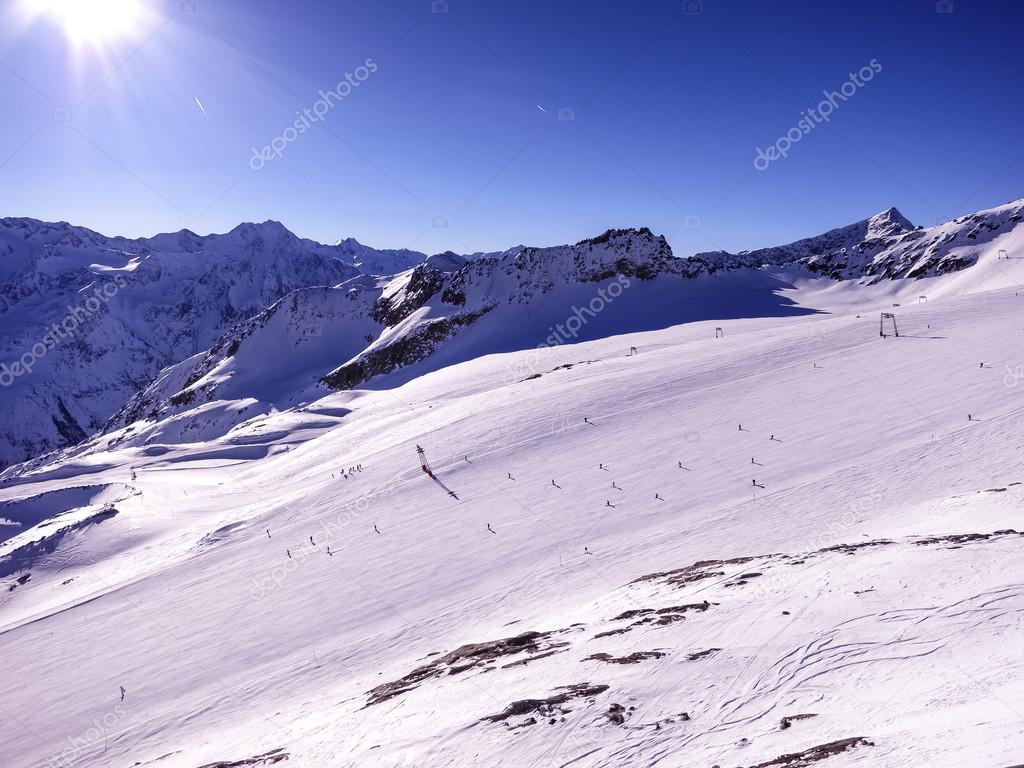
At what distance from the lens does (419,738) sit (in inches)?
311

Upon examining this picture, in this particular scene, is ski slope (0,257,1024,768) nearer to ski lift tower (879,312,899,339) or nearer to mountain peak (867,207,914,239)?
ski lift tower (879,312,899,339)

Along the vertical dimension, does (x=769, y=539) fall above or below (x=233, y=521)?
below

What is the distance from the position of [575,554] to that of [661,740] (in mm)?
9271

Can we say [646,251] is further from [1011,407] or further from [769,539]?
[769,539]

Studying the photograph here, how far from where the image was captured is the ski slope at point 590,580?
705cm

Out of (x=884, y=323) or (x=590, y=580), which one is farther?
(x=884, y=323)

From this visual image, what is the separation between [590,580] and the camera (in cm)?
1448

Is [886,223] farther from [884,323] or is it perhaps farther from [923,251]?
[884,323]

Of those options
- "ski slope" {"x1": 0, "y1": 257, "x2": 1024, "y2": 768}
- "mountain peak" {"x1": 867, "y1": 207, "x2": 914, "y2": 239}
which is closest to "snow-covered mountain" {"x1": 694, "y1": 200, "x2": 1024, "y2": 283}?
"mountain peak" {"x1": 867, "y1": 207, "x2": 914, "y2": 239}

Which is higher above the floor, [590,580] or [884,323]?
[884,323]

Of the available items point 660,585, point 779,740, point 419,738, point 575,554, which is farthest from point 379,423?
point 779,740

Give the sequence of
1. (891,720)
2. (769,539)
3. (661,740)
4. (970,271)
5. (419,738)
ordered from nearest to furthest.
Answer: (891,720)
(661,740)
(419,738)
(769,539)
(970,271)

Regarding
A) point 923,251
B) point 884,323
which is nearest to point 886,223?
point 923,251

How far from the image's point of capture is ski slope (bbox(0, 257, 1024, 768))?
705 cm
